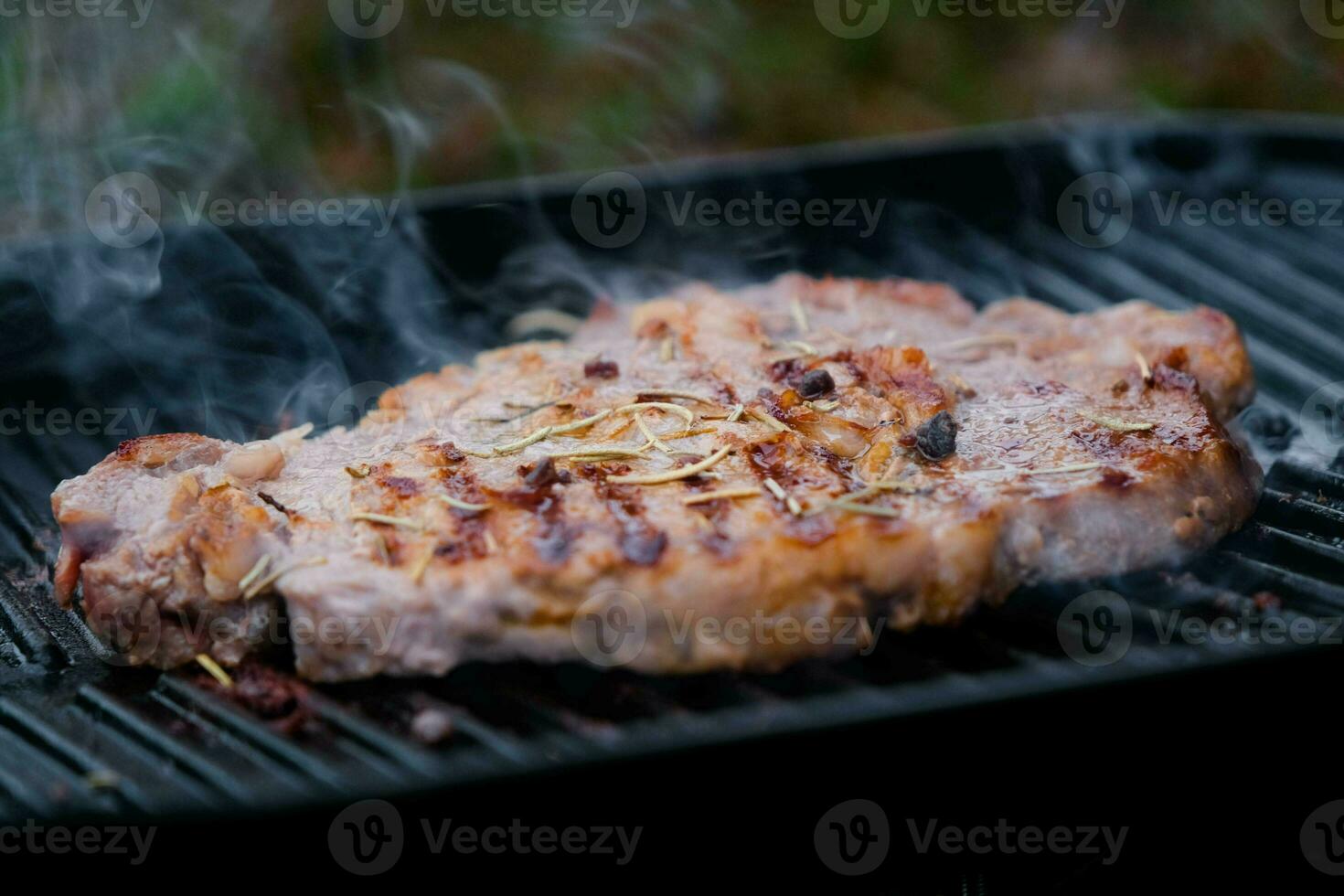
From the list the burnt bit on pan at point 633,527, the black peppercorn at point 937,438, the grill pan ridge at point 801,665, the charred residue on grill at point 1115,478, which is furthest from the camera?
the black peppercorn at point 937,438

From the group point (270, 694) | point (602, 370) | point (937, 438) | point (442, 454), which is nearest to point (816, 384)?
point (937, 438)

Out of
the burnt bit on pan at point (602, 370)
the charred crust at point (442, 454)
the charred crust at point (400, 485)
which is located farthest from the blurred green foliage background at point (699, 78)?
the charred crust at point (400, 485)

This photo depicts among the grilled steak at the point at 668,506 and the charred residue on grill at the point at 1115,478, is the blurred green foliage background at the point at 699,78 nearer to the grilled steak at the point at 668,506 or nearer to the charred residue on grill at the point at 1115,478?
the grilled steak at the point at 668,506

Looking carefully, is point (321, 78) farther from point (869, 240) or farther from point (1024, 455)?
point (1024, 455)

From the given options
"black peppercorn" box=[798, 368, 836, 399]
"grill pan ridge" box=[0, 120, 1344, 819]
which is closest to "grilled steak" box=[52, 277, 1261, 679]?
"black peppercorn" box=[798, 368, 836, 399]

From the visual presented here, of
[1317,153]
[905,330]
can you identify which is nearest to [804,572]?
[905,330]

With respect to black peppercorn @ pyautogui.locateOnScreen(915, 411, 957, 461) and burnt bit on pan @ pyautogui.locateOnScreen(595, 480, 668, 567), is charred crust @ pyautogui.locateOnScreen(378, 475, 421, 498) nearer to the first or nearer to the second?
burnt bit on pan @ pyautogui.locateOnScreen(595, 480, 668, 567)
